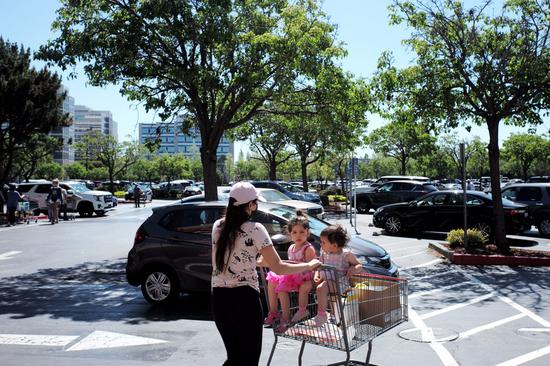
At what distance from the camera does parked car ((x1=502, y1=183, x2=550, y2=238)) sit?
1708 centimetres

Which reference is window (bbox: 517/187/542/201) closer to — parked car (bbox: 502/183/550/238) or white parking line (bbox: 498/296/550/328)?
parked car (bbox: 502/183/550/238)

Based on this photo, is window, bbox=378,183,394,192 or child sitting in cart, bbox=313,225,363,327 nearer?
child sitting in cart, bbox=313,225,363,327

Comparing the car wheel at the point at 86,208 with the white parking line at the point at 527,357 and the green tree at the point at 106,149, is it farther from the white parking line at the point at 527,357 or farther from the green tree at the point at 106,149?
the green tree at the point at 106,149

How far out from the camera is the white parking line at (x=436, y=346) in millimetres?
5325

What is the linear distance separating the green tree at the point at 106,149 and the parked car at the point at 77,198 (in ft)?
93.1

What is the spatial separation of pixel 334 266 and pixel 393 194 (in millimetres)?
23200

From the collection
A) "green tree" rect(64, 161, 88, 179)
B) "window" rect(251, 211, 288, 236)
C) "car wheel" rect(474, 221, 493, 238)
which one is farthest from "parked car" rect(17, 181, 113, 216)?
"green tree" rect(64, 161, 88, 179)

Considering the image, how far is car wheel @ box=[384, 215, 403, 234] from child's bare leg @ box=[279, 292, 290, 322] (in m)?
13.7

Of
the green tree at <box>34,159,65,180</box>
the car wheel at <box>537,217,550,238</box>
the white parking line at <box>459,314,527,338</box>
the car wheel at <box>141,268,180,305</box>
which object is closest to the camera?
the white parking line at <box>459,314,527,338</box>

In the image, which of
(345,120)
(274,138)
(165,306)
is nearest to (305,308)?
(165,306)

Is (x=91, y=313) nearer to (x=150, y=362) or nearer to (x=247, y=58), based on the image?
(x=150, y=362)

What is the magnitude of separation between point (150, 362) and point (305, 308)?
211 cm

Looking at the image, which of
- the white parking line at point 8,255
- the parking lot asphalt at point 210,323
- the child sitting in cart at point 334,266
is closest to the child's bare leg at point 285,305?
the child sitting in cart at point 334,266

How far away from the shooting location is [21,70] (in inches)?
1113
